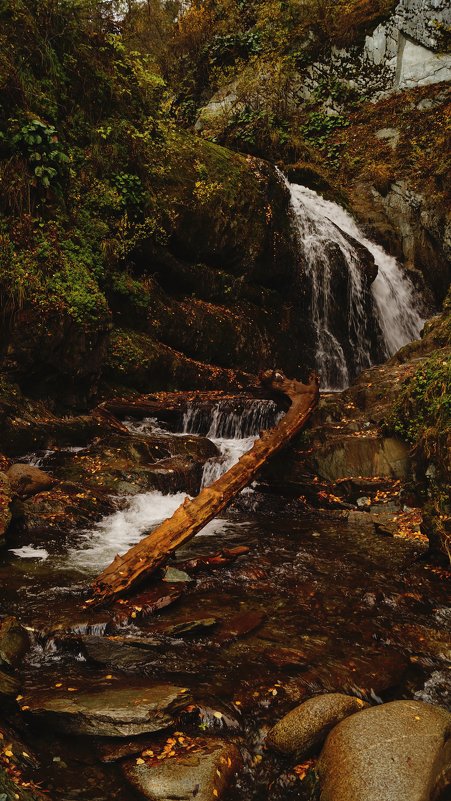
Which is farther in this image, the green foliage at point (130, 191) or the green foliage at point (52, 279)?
the green foliage at point (130, 191)

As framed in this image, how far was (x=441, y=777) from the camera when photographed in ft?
9.31

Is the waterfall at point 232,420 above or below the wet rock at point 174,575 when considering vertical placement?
above

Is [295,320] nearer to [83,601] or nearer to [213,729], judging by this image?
[83,601]

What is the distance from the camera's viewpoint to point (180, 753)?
311 centimetres

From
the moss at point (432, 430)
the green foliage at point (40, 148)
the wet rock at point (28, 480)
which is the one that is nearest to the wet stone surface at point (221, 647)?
the moss at point (432, 430)

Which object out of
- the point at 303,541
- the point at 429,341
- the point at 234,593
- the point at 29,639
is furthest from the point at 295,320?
the point at 29,639

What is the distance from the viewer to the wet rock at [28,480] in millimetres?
7043

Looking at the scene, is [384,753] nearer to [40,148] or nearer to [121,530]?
[121,530]

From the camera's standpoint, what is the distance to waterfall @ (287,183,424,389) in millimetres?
15602

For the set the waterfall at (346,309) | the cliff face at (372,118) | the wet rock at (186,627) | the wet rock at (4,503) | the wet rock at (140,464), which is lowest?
the wet rock at (186,627)

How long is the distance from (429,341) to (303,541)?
21.0ft

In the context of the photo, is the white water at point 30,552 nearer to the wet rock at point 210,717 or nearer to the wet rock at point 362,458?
the wet rock at point 210,717

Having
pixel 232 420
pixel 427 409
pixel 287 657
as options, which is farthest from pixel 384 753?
pixel 232 420

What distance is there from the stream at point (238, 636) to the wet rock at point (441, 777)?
82 centimetres
